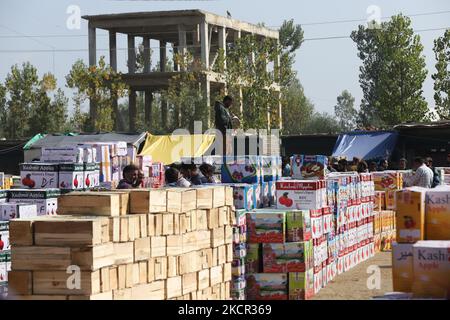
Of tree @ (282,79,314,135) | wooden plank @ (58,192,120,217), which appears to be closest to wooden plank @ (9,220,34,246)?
wooden plank @ (58,192,120,217)

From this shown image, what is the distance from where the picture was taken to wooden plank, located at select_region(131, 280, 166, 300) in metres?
10.2

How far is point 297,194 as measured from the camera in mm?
14484

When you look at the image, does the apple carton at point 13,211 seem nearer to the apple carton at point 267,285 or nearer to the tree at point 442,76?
the apple carton at point 267,285

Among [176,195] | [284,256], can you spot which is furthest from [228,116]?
[176,195]

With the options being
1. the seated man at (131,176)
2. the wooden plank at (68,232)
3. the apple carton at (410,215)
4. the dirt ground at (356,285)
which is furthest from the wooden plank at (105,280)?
the seated man at (131,176)

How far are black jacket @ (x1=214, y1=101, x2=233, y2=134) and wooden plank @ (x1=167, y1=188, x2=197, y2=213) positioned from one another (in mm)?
6467

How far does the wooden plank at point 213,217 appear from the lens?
1191 cm

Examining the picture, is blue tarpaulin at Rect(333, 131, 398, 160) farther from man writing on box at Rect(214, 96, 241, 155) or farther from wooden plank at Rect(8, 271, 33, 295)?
wooden plank at Rect(8, 271, 33, 295)

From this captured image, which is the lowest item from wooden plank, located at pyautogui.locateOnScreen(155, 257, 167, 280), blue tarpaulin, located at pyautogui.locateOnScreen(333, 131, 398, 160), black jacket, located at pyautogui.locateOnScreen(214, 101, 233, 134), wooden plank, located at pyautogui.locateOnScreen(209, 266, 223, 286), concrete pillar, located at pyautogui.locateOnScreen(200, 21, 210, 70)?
wooden plank, located at pyautogui.locateOnScreen(209, 266, 223, 286)

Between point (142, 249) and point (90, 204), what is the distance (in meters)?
0.78

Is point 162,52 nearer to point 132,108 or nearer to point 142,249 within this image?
point 132,108

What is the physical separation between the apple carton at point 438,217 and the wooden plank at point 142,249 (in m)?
3.40

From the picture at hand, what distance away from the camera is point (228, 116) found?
59.2 ft
